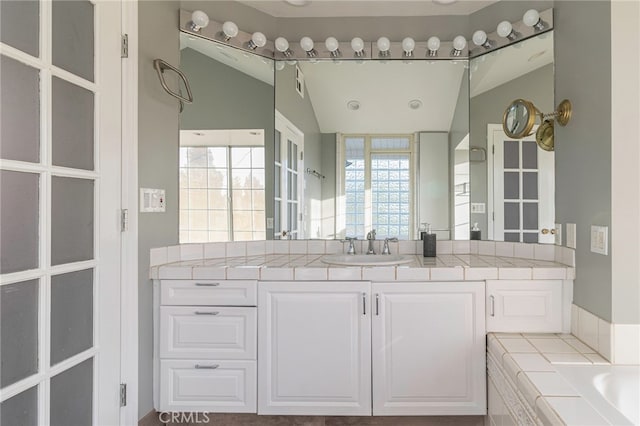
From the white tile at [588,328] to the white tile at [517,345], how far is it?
223mm

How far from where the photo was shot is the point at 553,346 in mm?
1503

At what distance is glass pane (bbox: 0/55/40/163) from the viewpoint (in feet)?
3.68

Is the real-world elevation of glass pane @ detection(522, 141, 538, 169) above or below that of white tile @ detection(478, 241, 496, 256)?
above

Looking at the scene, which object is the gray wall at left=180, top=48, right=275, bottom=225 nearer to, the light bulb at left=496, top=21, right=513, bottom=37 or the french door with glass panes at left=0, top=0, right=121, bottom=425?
the french door with glass panes at left=0, top=0, right=121, bottom=425

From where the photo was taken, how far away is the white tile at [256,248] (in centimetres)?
218

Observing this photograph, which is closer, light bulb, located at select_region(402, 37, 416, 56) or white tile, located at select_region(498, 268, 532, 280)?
white tile, located at select_region(498, 268, 532, 280)

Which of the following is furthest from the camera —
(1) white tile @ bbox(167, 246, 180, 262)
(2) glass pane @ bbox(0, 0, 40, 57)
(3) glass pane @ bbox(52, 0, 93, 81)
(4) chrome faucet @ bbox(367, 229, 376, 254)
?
(4) chrome faucet @ bbox(367, 229, 376, 254)

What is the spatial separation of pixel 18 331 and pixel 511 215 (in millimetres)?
2310

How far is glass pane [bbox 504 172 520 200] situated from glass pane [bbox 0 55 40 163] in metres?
2.23

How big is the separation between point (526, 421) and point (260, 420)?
120 centimetres

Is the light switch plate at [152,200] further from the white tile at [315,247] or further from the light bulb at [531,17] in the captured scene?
the light bulb at [531,17]

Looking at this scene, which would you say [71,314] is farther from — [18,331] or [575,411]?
[575,411]

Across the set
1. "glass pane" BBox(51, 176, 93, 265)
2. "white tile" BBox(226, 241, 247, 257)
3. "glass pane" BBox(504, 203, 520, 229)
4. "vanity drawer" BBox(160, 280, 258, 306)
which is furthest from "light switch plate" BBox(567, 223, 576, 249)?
"glass pane" BBox(51, 176, 93, 265)

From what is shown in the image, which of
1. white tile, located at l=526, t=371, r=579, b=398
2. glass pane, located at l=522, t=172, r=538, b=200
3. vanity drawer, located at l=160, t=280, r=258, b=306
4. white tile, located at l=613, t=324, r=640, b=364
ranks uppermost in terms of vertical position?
glass pane, located at l=522, t=172, r=538, b=200
